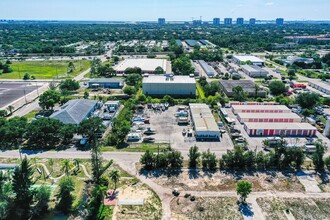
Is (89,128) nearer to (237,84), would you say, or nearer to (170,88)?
(170,88)

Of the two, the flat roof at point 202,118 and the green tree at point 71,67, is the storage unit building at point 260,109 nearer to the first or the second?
the flat roof at point 202,118

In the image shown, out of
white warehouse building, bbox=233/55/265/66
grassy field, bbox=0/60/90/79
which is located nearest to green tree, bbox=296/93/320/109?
white warehouse building, bbox=233/55/265/66

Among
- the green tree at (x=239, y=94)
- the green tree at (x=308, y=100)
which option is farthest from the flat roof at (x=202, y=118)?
the green tree at (x=308, y=100)

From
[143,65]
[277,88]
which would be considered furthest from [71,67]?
[277,88]

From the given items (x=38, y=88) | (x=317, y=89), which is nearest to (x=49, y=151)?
Answer: (x=38, y=88)

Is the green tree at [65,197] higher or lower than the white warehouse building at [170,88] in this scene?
lower

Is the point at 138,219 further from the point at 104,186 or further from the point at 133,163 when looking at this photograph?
the point at 133,163
